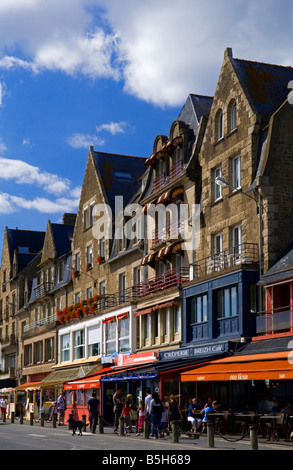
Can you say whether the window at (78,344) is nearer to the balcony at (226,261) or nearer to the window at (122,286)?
the window at (122,286)

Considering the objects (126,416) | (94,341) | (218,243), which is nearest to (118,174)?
(94,341)

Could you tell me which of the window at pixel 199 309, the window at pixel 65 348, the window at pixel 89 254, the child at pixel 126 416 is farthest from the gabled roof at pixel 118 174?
the child at pixel 126 416

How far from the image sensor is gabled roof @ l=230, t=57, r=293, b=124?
3519 centimetres

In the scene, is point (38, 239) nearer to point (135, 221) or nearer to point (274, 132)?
point (135, 221)

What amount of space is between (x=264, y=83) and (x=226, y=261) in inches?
323

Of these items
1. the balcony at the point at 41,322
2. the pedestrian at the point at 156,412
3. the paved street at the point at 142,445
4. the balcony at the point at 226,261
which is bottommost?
the paved street at the point at 142,445

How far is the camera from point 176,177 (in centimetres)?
4022

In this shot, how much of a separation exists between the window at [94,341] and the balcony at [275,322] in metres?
18.3

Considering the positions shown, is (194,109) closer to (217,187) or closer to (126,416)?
(217,187)

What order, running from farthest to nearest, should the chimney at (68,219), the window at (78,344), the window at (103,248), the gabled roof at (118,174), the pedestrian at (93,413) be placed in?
the chimney at (68,219) < the gabled roof at (118,174) < the window at (78,344) < the window at (103,248) < the pedestrian at (93,413)

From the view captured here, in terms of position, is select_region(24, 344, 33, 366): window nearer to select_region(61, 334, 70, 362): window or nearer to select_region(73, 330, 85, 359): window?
select_region(61, 334, 70, 362): window

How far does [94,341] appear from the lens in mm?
49250

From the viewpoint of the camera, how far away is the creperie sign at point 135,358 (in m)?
38.7

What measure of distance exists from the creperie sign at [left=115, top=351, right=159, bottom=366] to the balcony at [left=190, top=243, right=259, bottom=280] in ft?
14.0
